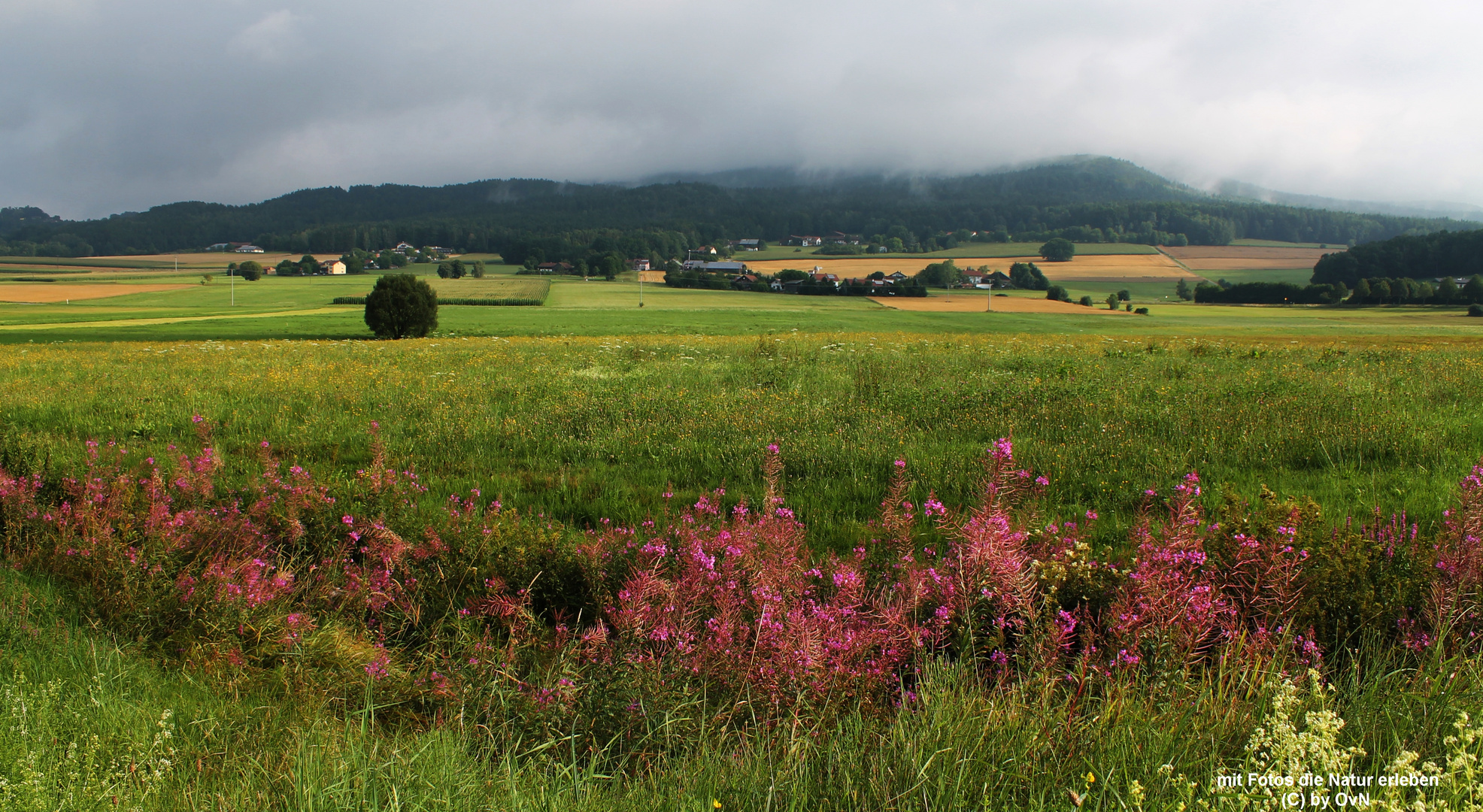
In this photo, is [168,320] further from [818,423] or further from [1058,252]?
[1058,252]

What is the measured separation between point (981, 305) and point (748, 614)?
3332 inches

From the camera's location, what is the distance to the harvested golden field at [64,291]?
77000mm

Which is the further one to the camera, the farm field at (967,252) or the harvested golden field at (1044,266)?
the farm field at (967,252)

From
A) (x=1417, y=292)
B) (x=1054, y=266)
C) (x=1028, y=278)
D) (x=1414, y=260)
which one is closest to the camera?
(x=1417, y=292)

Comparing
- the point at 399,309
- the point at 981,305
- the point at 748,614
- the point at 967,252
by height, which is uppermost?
the point at 967,252

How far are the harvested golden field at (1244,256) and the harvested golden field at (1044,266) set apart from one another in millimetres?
5164

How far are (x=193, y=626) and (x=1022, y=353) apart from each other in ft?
70.8

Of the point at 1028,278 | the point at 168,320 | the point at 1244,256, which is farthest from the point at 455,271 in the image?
the point at 1244,256

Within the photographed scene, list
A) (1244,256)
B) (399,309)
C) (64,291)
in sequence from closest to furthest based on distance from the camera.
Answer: (399,309) < (64,291) < (1244,256)

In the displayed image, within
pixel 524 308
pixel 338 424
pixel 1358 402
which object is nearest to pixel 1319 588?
pixel 1358 402

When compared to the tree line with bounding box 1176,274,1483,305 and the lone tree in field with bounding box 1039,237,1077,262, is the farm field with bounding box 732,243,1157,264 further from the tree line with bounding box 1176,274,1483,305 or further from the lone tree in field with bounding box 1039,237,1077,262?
the tree line with bounding box 1176,274,1483,305

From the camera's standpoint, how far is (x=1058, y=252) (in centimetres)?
15800

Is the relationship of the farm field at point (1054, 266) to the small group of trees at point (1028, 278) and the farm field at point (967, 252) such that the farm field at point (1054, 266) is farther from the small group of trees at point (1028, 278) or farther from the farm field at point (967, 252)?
the small group of trees at point (1028, 278)

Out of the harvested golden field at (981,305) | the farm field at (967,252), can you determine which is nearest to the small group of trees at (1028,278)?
the harvested golden field at (981,305)
